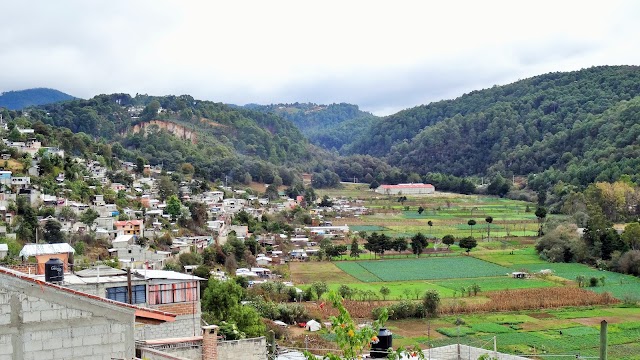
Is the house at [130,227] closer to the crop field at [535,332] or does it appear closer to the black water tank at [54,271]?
the crop field at [535,332]

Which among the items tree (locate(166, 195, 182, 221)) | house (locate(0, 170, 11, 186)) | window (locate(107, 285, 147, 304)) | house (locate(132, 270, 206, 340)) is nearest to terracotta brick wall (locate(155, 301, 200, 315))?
house (locate(132, 270, 206, 340))

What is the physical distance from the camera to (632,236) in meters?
42.5

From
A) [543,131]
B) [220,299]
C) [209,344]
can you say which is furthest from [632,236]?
[543,131]

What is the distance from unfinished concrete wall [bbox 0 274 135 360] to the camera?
17.9 ft

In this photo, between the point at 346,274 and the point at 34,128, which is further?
the point at 34,128

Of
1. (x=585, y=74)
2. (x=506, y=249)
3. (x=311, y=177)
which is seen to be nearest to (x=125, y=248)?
(x=506, y=249)

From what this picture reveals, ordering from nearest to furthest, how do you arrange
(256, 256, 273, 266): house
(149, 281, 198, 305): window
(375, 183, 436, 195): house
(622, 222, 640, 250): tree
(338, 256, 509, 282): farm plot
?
(149, 281, 198, 305): window < (338, 256, 509, 282): farm plot < (256, 256, 273, 266): house < (622, 222, 640, 250): tree < (375, 183, 436, 195): house

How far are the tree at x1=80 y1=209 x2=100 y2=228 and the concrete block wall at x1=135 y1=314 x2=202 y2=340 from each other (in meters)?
26.7

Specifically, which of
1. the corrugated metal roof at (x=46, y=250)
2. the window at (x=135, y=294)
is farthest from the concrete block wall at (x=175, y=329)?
the corrugated metal roof at (x=46, y=250)

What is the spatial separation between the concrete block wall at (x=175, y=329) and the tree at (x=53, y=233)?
2288cm

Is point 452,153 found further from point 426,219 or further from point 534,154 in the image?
point 426,219

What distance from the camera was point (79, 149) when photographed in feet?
197

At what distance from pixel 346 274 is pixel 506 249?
15039mm

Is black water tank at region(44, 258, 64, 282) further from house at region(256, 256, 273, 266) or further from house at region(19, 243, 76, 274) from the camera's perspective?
house at region(256, 256, 273, 266)
